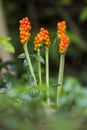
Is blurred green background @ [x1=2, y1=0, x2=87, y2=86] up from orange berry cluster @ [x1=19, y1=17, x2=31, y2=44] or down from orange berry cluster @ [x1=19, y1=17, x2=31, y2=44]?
down

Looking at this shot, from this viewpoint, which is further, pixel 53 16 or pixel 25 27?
pixel 53 16

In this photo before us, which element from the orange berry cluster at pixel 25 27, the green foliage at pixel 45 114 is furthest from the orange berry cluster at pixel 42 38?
the green foliage at pixel 45 114

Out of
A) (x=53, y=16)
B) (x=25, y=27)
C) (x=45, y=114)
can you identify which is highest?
(x=25, y=27)

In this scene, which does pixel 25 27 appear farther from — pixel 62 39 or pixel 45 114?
pixel 45 114

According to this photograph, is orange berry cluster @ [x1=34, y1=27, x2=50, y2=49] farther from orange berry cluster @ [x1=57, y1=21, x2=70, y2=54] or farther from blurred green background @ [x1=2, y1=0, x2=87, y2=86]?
blurred green background @ [x1=2, y1=0, x2=87, y2=86]

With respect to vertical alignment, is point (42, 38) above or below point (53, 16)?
above

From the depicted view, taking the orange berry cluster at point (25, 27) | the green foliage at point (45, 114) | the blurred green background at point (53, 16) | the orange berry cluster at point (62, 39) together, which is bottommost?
the blurred green background at point (53, 16)

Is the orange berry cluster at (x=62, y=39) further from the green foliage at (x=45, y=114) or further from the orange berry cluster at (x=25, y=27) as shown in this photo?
the green foliage at (x=45, y=114)

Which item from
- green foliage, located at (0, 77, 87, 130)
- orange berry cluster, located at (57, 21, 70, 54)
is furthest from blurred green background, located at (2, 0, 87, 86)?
green foliage, located at (0, 77, 87, 130)

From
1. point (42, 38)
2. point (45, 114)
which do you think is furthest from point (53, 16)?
point (45, 114)
